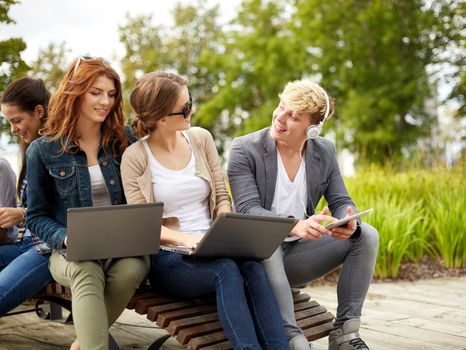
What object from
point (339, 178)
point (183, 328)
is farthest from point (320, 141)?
point (183, 328)

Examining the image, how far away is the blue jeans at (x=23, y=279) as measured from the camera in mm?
2971

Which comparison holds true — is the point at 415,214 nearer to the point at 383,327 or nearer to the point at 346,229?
the point at 383,327

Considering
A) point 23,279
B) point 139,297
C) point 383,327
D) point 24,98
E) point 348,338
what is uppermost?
point 24,98

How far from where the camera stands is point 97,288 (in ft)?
8.82

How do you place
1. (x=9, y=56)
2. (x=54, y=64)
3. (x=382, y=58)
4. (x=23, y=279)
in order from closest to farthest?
(x=23, y=279) < (x=9, y=56) < (x=382, y=58) < (x=54, y=64)

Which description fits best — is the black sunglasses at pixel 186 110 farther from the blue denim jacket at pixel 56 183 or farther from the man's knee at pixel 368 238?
the man's knee at pixel 368 238

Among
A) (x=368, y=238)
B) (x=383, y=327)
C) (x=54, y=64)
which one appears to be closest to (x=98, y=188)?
(x=368, y=238)

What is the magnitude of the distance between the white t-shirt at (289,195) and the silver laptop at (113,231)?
0.76 meters

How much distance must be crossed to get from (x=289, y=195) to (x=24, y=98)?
1.49 meters

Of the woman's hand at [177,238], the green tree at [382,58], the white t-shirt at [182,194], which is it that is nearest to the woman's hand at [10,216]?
the white t-shirt at [182,194]

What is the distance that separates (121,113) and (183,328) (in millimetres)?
1092

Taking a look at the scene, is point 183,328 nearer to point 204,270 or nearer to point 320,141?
point 204,270

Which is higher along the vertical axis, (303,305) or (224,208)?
(224,208)

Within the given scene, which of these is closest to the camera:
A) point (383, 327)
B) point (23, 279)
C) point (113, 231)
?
point (113, 231)
